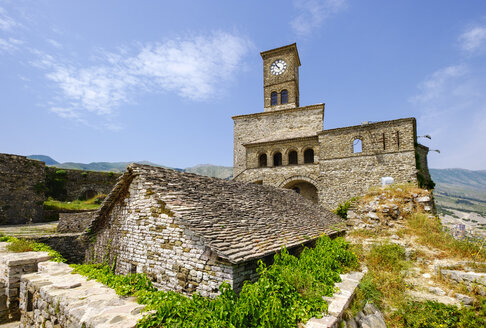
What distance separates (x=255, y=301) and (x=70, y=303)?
12.2ft

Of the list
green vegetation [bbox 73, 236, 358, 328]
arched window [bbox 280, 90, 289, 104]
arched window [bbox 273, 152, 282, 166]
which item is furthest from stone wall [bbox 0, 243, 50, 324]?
arched window [bbox 280, 90, 289, 104]

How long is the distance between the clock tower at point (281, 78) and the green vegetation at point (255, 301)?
89.5 ft

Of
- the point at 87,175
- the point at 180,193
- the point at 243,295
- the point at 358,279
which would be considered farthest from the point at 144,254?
the point at 87,175

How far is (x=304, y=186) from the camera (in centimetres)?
2453

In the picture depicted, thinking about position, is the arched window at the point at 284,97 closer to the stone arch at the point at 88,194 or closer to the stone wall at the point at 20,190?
the stone arch at the point at 88,194

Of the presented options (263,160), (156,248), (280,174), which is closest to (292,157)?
(280,174)

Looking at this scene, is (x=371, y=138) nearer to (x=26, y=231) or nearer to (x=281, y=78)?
(x=281, y=78)

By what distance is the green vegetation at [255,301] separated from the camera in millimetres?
3793

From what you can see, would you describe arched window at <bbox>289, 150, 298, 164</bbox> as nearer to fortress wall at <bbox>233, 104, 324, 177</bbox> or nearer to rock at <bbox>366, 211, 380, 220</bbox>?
fortress wall at <bbox>233, 104, 324, 177</bbox>

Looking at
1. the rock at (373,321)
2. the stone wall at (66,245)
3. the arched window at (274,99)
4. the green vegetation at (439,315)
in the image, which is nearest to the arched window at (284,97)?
the arched window at (274,99)

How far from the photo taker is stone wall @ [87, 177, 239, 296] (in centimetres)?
572

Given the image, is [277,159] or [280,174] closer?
[280,174]

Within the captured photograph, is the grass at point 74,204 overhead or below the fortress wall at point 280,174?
below

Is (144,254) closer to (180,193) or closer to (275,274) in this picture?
(180,193)
